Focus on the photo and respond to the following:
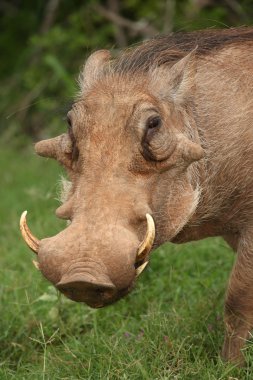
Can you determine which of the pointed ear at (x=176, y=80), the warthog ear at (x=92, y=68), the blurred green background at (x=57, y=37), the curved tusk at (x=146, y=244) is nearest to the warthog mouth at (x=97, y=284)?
the curved tusk at (x=146, y=244)

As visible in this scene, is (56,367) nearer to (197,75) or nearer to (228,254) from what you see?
(197,75)

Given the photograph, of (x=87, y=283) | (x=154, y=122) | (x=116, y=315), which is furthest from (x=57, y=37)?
(x=87, y=283)

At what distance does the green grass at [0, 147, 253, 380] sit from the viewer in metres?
3.46

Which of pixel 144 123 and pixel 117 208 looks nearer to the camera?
pixel 117 208

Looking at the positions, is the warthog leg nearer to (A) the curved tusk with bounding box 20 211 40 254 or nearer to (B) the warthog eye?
(B) the warthog eye

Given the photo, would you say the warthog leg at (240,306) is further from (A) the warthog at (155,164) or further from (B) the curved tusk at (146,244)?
(B) the curved tusk at (146,244)

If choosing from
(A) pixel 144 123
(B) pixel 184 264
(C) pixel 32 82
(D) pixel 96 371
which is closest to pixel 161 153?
(A) pixel 144 123

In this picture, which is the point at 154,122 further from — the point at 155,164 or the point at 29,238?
the point at 29,238

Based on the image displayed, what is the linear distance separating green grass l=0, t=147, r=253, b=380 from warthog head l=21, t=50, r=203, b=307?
1.60ft

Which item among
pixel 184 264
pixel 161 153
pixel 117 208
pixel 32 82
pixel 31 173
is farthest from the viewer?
pixel 32 82

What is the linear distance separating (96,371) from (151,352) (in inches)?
9.1

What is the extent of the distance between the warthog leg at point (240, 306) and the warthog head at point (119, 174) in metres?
0.39

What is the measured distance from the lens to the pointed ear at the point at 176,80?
11.7 ft

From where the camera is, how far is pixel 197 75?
3814 mm
